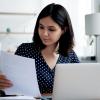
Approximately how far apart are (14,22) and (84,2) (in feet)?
3.87

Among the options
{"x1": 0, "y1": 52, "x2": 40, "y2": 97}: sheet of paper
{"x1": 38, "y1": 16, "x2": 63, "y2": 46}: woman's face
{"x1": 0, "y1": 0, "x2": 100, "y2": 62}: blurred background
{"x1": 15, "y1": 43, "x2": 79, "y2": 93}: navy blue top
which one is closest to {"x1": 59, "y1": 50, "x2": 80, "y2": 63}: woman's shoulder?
{"x1": 15, "y1": 43, "x2": 79, "y2": 93}: navy blue top

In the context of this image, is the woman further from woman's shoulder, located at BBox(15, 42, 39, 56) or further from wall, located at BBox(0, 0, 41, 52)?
wall, located at BBox(0, 0, 41, 52)

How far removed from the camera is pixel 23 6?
4.17 m

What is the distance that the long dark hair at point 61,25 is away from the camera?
1.68 m

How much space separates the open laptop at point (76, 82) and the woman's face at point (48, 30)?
0.54 metres

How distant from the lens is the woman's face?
1.64 meters

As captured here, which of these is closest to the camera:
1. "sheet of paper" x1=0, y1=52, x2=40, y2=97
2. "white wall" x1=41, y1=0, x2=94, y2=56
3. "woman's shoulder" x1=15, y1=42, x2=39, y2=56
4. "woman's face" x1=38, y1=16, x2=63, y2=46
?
"sheet of paper" x1=0, y1=52, x2=40, y2=97

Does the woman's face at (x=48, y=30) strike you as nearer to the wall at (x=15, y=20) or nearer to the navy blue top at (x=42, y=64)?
the navy blue top at (x=42, y=64)

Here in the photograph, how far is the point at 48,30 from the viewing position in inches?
65.4

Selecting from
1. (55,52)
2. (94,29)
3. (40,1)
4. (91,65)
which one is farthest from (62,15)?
(40,1)

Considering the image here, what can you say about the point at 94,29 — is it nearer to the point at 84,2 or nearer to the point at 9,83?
the point at 84,2

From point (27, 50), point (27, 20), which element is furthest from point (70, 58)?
point (27, 20)

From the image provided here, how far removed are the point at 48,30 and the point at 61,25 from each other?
0.12 meters

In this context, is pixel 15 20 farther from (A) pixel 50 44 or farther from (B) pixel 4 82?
(B) pixel 4 82
